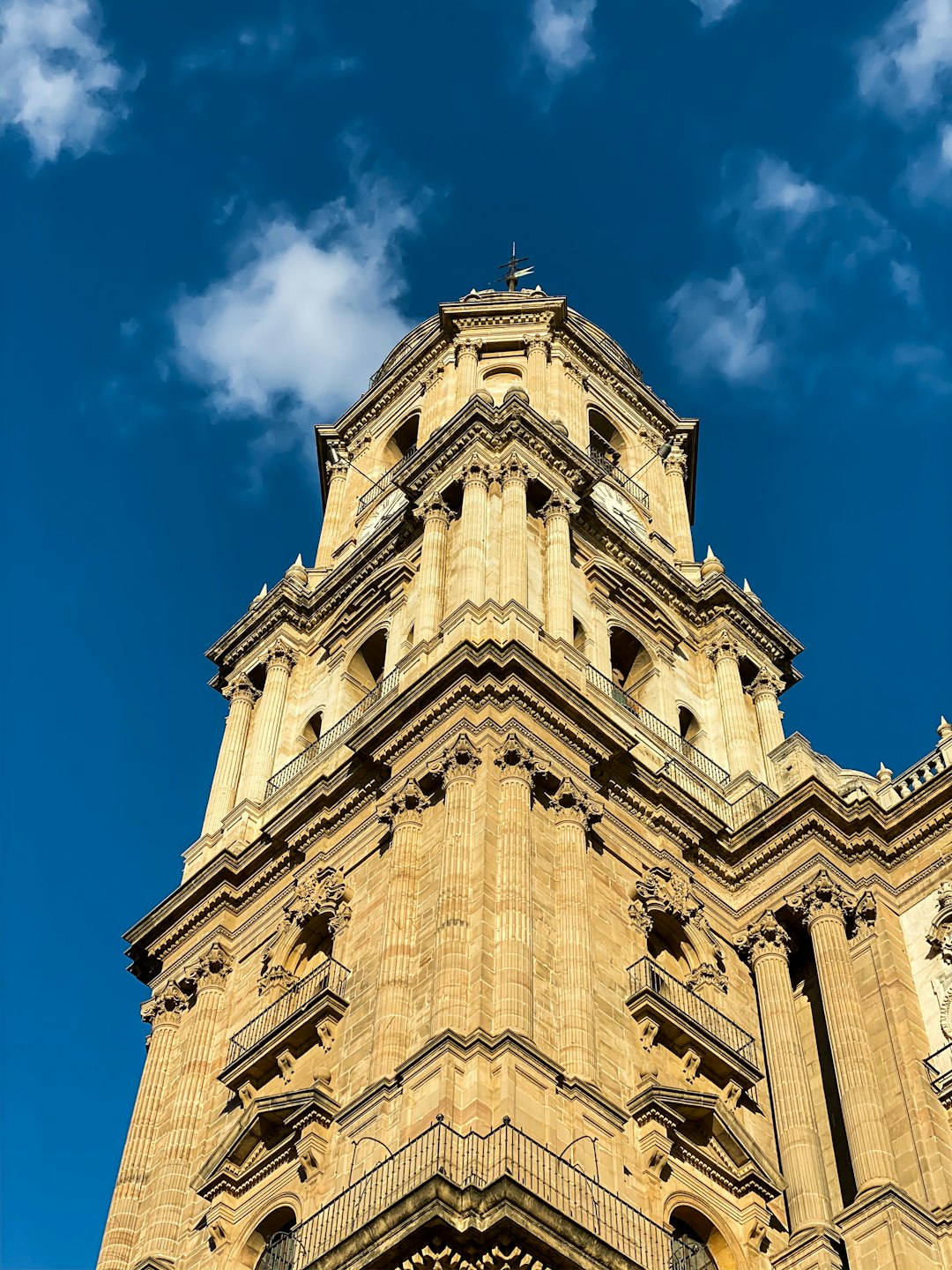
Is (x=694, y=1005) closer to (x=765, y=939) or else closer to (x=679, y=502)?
(x=765, y=939)

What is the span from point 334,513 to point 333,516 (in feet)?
0.33

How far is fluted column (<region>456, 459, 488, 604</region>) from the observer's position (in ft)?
109

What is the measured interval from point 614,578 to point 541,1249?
66.6ft

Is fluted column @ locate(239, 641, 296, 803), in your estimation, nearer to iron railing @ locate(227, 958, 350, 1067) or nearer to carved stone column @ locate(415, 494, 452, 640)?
carved stone column @ locate(415, 494, 452, 640)

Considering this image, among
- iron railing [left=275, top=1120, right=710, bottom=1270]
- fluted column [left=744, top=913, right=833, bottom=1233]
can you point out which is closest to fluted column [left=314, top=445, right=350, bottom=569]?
fluted column [left=744, top=913, right=833, bottom=1233]

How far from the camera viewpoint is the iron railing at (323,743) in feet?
112

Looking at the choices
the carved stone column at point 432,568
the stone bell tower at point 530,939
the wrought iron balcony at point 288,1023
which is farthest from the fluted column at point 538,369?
the wrought iron balcony at point 288,1023

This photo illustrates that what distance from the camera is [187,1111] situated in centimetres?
2922

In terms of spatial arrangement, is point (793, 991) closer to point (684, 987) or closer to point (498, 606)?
point (684, 987)

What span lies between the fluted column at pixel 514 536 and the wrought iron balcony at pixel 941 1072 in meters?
10.9

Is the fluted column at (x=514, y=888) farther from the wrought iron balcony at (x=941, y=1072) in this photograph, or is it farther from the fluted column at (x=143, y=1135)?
the fluted column at (x=143, y=1135)

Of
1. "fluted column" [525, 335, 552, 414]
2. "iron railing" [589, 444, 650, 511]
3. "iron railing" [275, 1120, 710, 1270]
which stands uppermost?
"fluted column" [525, 335, 552, 414]

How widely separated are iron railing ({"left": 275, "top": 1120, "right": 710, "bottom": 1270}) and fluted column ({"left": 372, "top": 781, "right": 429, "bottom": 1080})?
2.18 m

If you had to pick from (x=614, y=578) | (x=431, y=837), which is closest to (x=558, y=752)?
(x=431, y=837)
